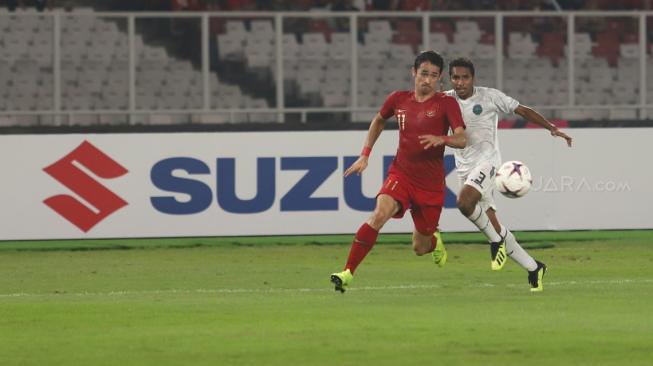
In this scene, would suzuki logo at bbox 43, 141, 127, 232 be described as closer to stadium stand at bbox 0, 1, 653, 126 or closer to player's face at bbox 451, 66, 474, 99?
stadium stand at bbox 0, 1, 653, 126

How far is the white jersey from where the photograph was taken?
14.8 metres

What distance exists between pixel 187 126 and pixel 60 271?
421cm

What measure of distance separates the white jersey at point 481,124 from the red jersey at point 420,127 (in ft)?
4.12

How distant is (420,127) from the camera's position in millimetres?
13328

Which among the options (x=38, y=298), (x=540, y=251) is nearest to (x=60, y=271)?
(x=38, y=298)

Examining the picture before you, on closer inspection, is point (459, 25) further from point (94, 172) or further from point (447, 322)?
point (447, 322)

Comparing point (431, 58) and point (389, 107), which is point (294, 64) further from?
point (431, 58)

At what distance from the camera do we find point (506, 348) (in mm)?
9852

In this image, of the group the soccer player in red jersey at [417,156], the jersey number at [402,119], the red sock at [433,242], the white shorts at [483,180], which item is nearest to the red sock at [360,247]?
the soccer player in red jersey at [417,156]

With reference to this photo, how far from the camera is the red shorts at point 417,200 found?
13.3m

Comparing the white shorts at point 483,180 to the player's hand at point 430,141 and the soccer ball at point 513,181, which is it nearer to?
the soccer ball at point 513,181

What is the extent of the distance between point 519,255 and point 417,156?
1306mm

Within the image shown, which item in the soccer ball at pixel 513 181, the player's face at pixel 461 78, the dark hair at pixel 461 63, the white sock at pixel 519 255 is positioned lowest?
the white sock at pixel 519 255

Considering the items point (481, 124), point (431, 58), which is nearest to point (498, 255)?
point (481, 124)
